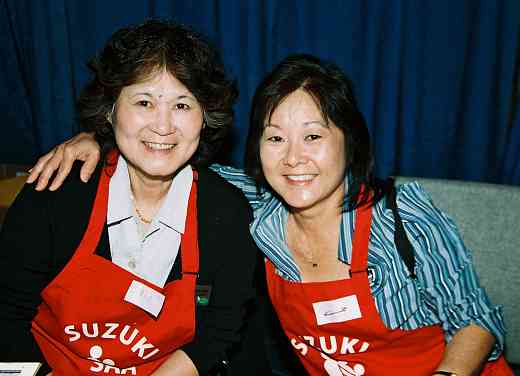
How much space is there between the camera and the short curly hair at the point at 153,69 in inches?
50.3

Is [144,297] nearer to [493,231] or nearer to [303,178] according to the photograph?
[303,178]

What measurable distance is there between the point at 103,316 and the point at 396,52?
4.50 ft

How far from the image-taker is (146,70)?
127cm

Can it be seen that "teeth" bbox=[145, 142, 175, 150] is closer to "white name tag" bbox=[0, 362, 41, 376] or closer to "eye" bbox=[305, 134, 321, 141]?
"eye" bbox=[305, 134, 321, 141]

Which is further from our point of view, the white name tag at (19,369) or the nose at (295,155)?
the nose at (295,155)

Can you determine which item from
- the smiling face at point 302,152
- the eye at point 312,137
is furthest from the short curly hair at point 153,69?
the eye at point 312,137

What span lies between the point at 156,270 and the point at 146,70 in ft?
1.84

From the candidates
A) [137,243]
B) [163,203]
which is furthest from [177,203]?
[137,243]

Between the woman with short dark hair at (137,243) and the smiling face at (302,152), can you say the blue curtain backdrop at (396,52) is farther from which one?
the smiling face at (302,152)

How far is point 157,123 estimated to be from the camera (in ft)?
4.17

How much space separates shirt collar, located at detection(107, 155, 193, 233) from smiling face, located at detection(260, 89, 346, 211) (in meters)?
0.29

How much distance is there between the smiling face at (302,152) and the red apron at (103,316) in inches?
12.6

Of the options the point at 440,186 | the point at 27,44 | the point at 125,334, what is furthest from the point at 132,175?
the point at 27,44

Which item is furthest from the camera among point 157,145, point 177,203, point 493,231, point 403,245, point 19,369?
point 493,231
